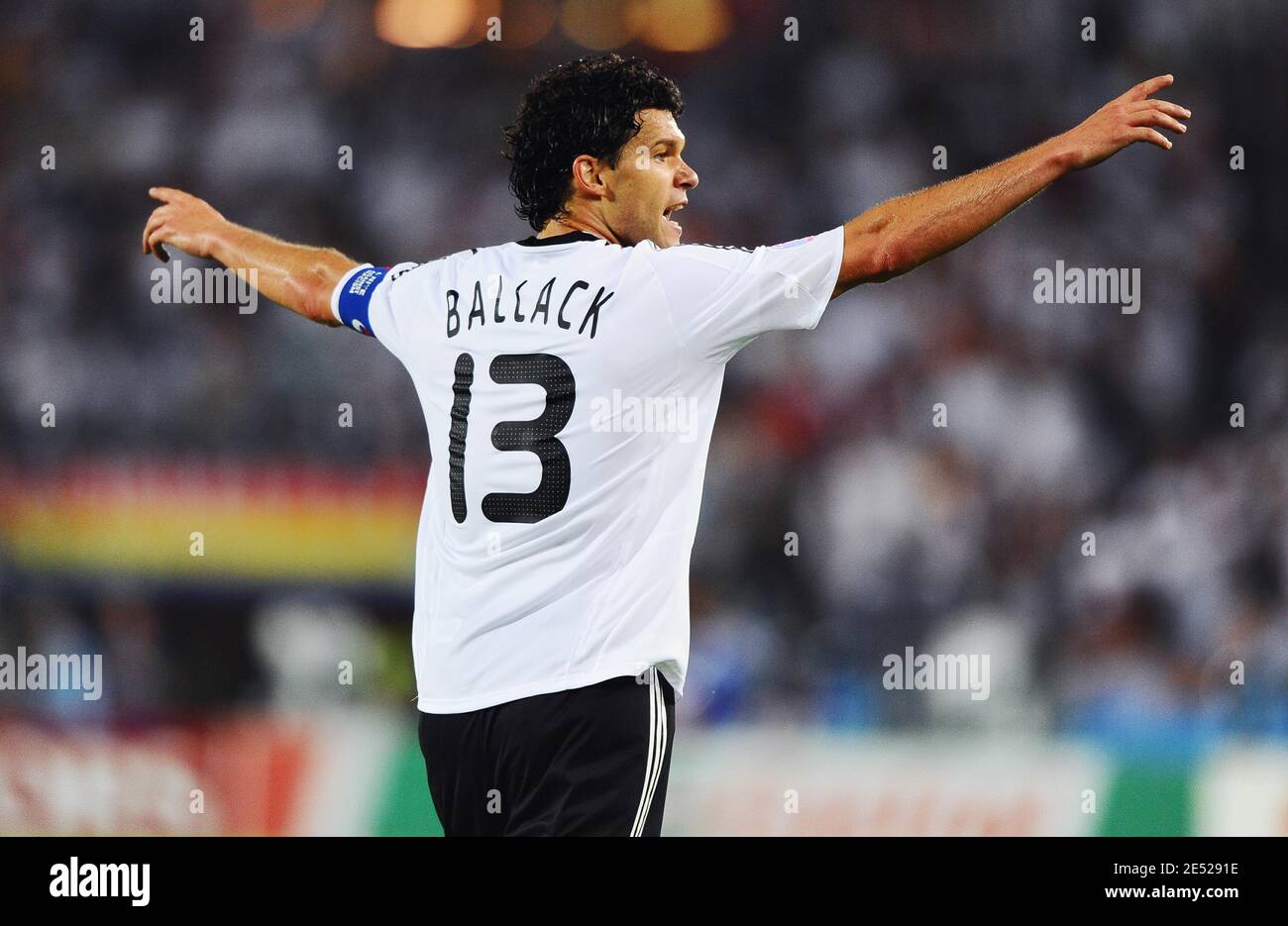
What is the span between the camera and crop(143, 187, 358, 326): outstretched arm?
2.98 meters

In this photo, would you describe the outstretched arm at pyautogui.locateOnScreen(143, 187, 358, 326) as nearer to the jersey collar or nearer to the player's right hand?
the player's right hand

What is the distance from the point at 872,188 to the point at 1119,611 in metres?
2.37

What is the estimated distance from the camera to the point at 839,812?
534 cm

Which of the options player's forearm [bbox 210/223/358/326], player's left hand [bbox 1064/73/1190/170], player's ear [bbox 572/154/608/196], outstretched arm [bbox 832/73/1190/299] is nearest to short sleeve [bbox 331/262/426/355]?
player's forearm [bbox 210/223/358/326]

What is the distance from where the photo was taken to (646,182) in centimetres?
271

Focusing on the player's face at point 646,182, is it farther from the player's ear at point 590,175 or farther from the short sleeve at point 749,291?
the short sleeve at point 749,291

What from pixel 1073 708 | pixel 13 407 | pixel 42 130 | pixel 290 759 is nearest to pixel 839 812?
pixel 1073 708

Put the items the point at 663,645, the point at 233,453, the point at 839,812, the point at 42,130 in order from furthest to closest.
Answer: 1. the point at 42,130
2. the point at 233,453
3. the point at 839,812
4. the point at 663,645

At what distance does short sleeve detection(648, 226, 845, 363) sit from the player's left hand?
0.42 m

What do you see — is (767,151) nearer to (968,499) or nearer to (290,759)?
(968,499)

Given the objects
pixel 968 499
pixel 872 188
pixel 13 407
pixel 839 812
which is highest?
pixel 872 188

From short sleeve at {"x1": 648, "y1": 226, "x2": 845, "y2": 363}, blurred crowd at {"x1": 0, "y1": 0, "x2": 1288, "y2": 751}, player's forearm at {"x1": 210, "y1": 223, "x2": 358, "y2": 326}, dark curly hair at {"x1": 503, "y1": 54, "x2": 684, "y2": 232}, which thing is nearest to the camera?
short sleeve at {"x1": 648, "y1": 226, "x2": 845, "y2": 363}

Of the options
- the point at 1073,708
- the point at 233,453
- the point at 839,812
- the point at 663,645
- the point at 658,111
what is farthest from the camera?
the point at 233,453

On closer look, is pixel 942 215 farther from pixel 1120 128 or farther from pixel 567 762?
pixel 567 762
